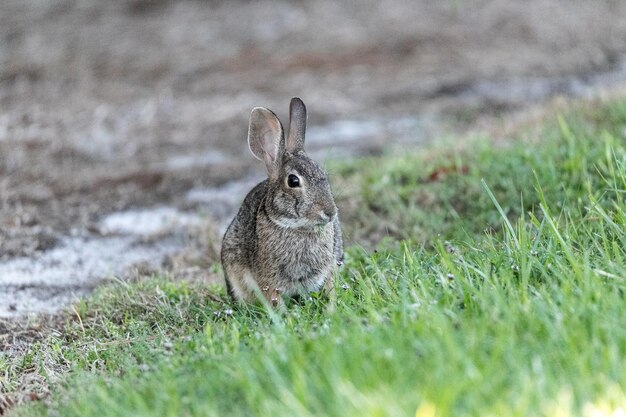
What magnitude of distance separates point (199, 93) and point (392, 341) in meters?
8.90

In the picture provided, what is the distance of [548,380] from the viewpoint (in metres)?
3.39

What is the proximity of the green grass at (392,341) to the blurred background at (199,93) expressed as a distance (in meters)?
1.22

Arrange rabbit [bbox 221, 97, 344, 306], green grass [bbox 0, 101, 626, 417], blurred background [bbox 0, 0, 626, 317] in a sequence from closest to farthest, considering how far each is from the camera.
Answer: green grass [bbox 0, 101, 626, 417] < rabbit [bbox 221, 97, 344, 306] < blurred background [bbox 0, 0, 626, 317]

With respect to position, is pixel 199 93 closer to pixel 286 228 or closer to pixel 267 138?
pixel 267 138

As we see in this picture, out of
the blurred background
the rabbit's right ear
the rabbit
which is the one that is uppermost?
the rabbit's right ear

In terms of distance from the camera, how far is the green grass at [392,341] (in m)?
3.39

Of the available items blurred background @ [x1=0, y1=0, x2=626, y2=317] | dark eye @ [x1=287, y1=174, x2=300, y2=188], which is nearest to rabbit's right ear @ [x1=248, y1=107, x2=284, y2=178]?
dark eye @ [x1=287, y1=174, x2=300, y2=188]

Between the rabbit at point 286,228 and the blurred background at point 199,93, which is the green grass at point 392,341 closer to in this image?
the rabbit at point 286,228

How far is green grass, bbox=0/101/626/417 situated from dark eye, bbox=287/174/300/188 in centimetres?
59

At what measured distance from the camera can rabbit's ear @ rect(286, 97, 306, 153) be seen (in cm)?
546

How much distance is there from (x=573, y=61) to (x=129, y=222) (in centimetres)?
694

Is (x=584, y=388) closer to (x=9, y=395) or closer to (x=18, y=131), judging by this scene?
(x=9, y=395)

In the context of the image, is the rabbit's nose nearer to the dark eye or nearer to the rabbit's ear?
the dark eye

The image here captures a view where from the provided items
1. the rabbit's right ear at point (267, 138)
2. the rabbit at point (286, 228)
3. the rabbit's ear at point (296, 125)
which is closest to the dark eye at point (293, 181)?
the rabbit at point (286, 228)
